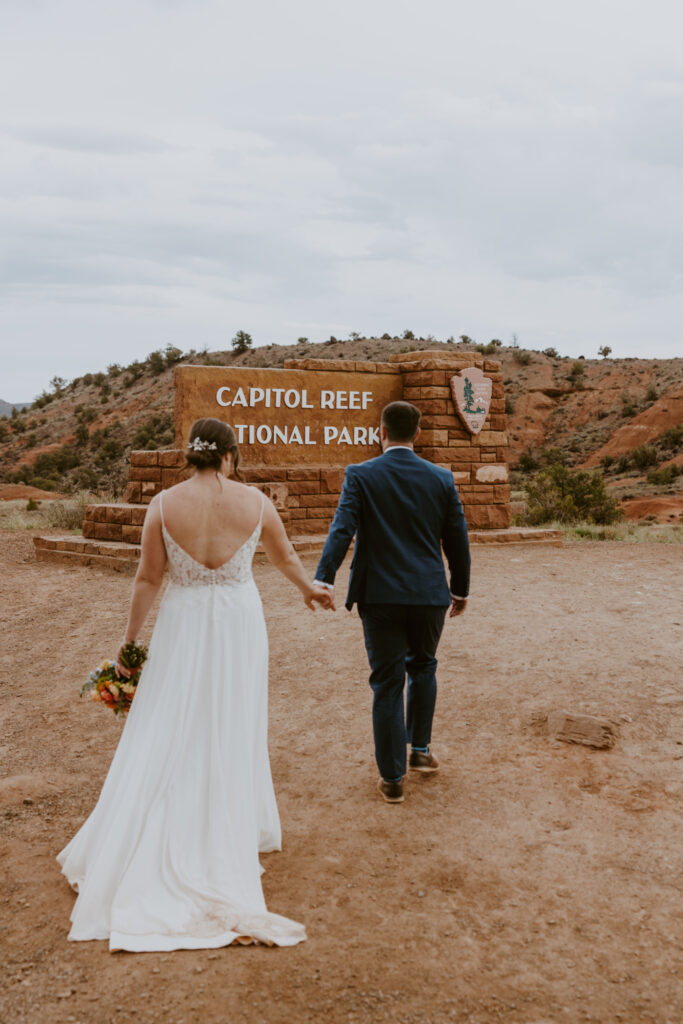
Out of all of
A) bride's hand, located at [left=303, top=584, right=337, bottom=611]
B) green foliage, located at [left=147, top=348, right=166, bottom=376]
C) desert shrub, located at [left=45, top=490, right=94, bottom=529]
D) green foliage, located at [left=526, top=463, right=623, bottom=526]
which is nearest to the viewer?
bride's hand, located at [left=303, top=584, right=337, bottom=611]

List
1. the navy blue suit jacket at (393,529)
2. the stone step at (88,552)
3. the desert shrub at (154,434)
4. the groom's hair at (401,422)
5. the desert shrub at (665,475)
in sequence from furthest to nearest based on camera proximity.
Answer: the desert shrub at (154,434), the desert shrub at (665,475), the stone step at (88,552), the groom's hair at (401,422), the navy blue suit jacket at (393,529)

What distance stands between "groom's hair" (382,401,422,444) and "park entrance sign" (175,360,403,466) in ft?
24.6

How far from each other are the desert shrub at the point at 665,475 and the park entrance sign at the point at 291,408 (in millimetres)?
18451

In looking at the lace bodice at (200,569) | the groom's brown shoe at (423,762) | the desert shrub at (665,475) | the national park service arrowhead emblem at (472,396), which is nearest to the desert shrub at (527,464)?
the desert shrub at (665,475)

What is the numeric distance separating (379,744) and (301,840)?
574mm

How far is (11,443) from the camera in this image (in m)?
46.2

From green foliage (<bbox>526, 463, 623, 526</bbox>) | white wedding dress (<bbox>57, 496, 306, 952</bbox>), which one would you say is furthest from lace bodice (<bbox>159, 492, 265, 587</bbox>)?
green foliage (<bbox>526, 463, 623, 526</bbox>)

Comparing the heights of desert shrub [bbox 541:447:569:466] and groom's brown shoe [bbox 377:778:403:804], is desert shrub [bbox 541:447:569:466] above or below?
above

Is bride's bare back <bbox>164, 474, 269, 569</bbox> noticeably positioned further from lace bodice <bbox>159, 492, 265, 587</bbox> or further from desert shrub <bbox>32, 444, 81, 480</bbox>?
desert shrub <bbox>32, 444, 81, 480</bbox>

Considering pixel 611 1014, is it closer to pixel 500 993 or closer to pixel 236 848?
pixel 500 993

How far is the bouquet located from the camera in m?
3.40

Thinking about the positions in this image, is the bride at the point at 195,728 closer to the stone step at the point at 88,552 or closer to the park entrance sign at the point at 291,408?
the stone step at the point at 88,552

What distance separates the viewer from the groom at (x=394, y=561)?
157 inches

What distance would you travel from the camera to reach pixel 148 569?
334 cm
